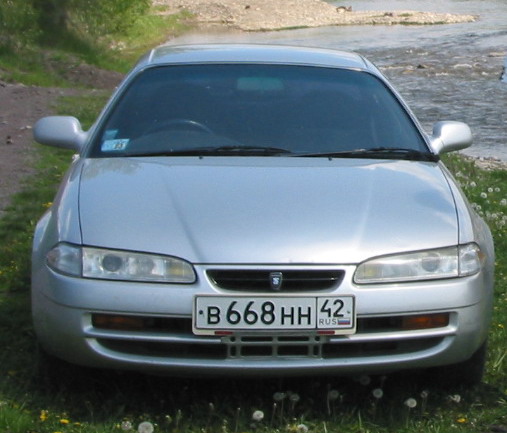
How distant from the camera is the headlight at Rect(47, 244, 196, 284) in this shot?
426 centimetres

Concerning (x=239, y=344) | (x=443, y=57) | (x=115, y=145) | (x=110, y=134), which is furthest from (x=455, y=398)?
(x=443, y=57)

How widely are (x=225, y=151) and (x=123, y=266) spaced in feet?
3.84

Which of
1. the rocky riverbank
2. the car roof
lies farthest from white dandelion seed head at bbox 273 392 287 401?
the rocky riverbank

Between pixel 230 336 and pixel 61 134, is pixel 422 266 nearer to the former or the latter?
pixel 230 336

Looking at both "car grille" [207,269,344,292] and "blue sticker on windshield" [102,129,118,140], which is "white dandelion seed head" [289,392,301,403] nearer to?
"car grille" [207,269,344,292]

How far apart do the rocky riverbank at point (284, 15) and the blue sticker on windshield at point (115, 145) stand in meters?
42.6

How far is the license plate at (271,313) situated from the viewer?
4.20 meters

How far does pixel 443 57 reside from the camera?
31141 mm

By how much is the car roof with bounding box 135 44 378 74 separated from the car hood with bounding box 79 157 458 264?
1.00 m

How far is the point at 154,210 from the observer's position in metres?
4.57

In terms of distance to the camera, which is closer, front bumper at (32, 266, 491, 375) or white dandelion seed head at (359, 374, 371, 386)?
front bumper at (32, 266, 491, 375)

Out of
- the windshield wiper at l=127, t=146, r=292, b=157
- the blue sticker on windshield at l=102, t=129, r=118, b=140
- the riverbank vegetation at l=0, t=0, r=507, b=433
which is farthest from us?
the blue sticker on windshield at l=102, t=129, r=118, b=140

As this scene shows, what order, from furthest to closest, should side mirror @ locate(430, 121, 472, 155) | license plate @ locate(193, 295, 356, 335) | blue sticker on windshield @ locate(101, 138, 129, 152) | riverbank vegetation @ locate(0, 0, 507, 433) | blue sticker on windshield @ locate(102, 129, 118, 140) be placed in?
1. side mirror @ locate(430, 121, 472, 155)
2. blue sticker on windshield @ locate(102, 129, 118, 140)
3. blue sticker on windshield @ locate(101, 138, 129, 152)
4. riverbank vegetation @ locate(0, 0, 507, 433)
5. license plate @ locate(193, 295, 356, 335)

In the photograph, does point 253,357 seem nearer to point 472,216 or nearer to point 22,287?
point 472,216
